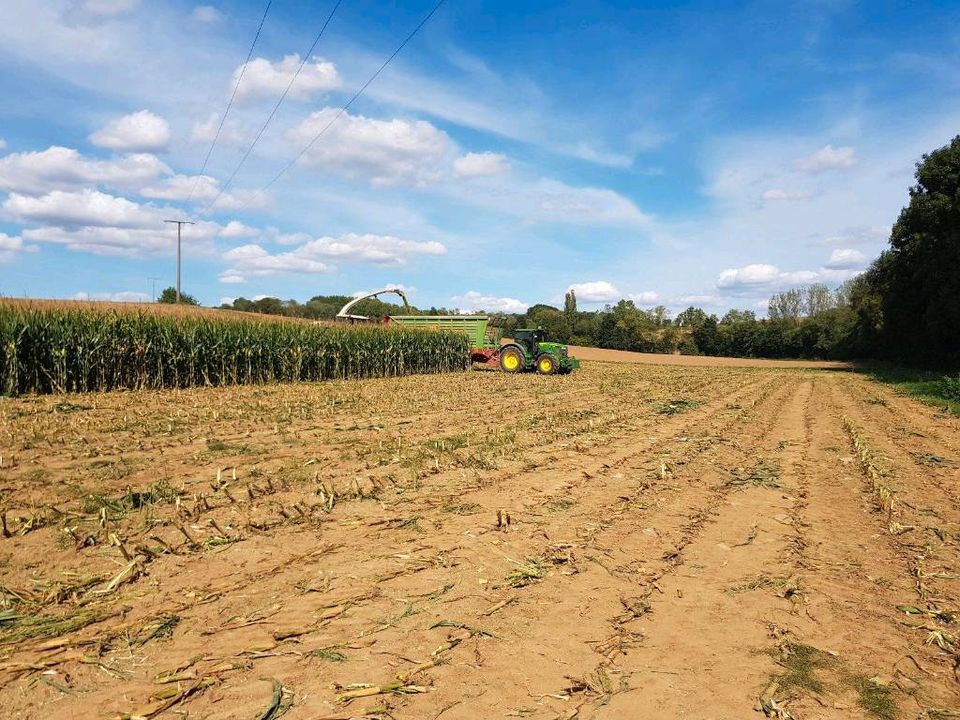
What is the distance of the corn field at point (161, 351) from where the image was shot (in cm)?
1430

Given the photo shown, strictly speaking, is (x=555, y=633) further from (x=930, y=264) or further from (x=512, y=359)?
(x=930, y=264)

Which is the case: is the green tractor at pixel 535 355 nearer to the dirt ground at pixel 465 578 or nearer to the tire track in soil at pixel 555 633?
the dirt ground at pixel 465 578

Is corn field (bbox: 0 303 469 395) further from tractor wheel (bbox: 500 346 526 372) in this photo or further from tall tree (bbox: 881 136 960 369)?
tall tree (bbox: 881 136 960 369)

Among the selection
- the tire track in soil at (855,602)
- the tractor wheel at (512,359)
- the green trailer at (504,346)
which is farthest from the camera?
the tractor wheel at (512,359)

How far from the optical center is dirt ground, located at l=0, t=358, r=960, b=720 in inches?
122

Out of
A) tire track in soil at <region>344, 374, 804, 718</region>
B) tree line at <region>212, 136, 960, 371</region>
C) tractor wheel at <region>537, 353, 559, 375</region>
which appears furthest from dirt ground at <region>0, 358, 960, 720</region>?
Answer: tree line at <region>212, 136, 960, 371</region>

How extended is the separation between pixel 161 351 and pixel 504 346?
14863 mm

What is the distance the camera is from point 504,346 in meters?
27.0

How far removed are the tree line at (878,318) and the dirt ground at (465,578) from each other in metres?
21.7

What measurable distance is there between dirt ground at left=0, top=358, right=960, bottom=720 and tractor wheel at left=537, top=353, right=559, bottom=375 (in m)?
15.4

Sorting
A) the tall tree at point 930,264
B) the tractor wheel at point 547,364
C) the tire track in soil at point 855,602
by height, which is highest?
the tall tree at point 930,264

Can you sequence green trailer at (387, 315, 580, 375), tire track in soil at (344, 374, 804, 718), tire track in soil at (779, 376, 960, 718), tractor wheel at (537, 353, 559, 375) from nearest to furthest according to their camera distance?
tire track in soil at (344, 374, 804, 718)
tire track in soil at (779, 376, 960, 718)
tractor wheel at (537, 353, 559, 375)
green trailer at (387, 315, 580, 375)

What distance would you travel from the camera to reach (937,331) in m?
30.3

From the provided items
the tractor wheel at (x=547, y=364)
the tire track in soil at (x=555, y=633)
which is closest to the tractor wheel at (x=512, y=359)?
the tractor wheel at (x=547, y=364)
